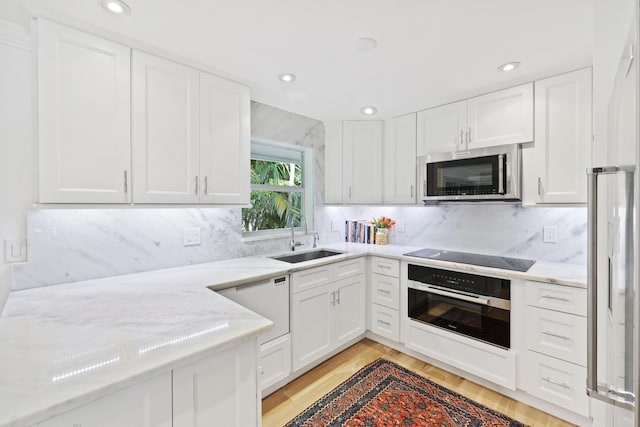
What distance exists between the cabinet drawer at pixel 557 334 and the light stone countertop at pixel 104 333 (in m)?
0.23

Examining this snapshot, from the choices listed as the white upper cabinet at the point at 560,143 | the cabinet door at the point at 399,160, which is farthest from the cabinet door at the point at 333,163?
the white upper cabinet at the point at 560,143

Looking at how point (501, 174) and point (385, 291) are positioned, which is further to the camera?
point (385, 291)

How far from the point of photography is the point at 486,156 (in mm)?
2246

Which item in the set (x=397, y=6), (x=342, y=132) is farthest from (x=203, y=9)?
(x=342, y=132)

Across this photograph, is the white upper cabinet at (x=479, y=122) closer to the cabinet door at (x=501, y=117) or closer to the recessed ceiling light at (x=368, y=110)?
the cabinet door at (x=501, y=117)

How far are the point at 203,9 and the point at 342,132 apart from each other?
190cm

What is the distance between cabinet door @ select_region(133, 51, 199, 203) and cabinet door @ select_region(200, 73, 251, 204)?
0.06 metres

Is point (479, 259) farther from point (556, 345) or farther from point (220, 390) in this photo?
point (220, 390)

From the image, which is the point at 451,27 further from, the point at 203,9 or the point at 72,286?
the point at 72,286

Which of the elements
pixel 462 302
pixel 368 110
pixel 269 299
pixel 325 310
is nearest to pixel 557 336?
pixel 462 302

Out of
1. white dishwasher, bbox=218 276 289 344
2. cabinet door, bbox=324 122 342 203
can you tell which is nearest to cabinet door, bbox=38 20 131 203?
white dishwasher, bbox=218 276 289 344

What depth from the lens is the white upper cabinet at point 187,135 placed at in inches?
64.4

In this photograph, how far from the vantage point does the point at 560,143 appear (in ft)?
6.41

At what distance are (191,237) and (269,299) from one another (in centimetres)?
79
